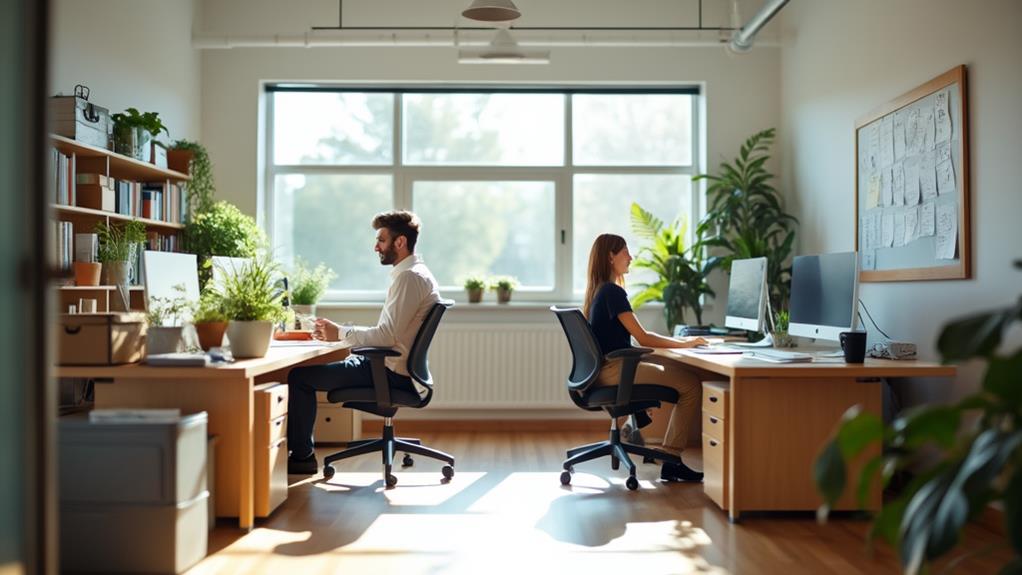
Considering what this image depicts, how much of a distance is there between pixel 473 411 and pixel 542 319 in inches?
30.6

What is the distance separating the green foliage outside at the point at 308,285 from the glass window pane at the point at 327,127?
32.7 inches

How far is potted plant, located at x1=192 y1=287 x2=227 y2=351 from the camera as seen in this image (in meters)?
3.45

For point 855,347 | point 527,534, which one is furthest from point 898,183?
point 527,534

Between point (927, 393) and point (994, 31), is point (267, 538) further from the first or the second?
point (994, 31)

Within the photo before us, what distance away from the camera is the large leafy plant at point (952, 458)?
1510 millimetres

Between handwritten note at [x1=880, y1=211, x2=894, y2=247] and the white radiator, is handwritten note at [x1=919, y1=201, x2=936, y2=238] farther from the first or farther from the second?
the white radiator

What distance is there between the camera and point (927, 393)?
3939 millimetres

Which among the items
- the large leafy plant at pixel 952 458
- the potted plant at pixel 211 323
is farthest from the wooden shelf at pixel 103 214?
the large leafy plant at pixel 952 458

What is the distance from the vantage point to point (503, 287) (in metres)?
5.95

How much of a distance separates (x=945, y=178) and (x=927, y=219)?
0.22m

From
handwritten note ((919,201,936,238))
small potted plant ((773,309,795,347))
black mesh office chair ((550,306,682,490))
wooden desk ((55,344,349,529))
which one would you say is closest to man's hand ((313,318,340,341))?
wooden desk ((55,344,349,529))

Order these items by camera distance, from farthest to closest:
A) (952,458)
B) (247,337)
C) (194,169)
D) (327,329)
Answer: (194,169) < (327,329) < (247,337) < (952,458)

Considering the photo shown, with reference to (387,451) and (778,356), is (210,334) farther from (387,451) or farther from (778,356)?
(778,356)

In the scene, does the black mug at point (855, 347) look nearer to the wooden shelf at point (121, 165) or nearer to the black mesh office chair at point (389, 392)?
the black mesh office chair at point (389, 392)
